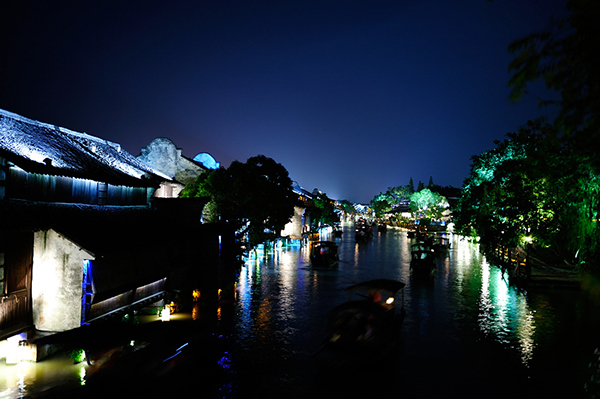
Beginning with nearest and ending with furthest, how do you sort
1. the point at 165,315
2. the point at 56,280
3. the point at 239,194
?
the point at 56,280 → the point at 165,315 → the point at 239,194

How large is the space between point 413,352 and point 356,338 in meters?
3.17

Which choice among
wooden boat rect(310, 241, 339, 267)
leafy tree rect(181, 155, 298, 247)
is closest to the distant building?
leafy tree rect(181, 155, 298, 247)

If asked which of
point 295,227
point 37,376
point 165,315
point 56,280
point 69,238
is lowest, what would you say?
point 37,376

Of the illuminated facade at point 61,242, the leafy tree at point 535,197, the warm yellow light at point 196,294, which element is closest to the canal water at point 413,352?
the warm yellow light at point 196,294

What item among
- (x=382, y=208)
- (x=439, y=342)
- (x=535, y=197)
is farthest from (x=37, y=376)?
(x=382, y=208)

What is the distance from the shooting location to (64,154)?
710 inches

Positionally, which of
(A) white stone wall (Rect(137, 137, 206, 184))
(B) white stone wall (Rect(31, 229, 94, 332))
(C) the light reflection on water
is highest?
(A) white stone wall (Rect(137, 137, 206, 184))

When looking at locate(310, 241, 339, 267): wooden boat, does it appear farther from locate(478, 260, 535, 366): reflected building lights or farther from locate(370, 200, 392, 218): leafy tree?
locate(370, 200, 392, 218): leafy tree

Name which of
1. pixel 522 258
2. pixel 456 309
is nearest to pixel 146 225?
pixel 456 309

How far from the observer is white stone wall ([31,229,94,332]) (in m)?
14.1

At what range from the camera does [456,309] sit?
22.8m

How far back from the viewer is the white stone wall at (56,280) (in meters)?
14.1

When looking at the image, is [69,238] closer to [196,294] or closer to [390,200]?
[196,294]

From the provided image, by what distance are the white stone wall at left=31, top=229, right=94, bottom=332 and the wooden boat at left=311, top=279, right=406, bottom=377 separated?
8326mm
